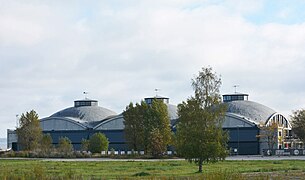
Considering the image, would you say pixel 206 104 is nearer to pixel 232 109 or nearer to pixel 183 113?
pixel 183 113

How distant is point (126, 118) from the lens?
302 feet

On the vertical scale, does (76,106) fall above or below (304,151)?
above

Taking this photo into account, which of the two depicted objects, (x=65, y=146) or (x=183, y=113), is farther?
(x=65, y=146)

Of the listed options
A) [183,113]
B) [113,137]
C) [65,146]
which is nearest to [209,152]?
[183,113]

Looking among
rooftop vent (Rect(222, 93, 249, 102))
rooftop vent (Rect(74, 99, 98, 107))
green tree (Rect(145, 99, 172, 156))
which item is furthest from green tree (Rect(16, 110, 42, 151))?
rooftop vent (Rect(222, 93, 249, 102))

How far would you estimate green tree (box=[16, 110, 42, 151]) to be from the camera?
9594 centimetres

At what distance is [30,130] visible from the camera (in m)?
95.8

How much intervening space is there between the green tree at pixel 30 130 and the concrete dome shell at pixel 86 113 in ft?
138

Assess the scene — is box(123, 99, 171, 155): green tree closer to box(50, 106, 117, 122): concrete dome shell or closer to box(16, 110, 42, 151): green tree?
box(16, 110, 42, 151): green tree

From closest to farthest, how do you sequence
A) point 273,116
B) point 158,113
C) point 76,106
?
1. point 158,113
2. point 273,116
3. point 76,106

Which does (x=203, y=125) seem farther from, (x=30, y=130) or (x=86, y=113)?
(x=86, y=113)

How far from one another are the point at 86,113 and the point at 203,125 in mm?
98628

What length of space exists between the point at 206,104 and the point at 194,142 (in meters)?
3.25

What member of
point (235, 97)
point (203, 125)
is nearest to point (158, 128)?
point (203, 125)
